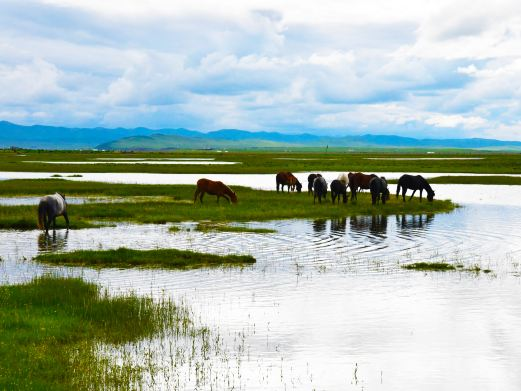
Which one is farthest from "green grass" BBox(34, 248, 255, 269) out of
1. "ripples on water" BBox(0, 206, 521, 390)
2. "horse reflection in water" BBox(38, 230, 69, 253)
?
"horse reflection in water" BBox(38, 230, 69, 253)

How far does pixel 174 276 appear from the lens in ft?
63.0

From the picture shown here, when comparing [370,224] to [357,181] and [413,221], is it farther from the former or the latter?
[357,181]

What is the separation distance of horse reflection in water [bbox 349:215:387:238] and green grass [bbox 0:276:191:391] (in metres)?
15.0

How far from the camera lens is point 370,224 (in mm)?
31922

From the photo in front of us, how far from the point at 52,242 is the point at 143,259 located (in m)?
5.59

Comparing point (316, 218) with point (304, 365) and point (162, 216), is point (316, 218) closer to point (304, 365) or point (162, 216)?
point (162, 216)

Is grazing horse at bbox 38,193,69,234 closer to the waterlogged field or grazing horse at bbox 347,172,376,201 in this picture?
the waterlogged field

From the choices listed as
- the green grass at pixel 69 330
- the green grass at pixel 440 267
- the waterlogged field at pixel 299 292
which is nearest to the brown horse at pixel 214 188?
the waterlogged field at pixel 299 292

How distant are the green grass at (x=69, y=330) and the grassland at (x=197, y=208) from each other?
14393mm

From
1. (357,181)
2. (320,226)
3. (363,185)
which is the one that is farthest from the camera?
(363,185)

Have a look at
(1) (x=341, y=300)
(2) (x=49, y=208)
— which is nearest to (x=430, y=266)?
(1) (x=341, y=300)

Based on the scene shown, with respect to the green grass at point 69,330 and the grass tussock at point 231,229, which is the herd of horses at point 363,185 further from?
the green grass at point 69,330

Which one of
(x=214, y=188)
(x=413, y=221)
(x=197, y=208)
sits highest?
(x=214, y=188)

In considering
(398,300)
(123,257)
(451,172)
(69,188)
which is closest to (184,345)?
(398,300)
